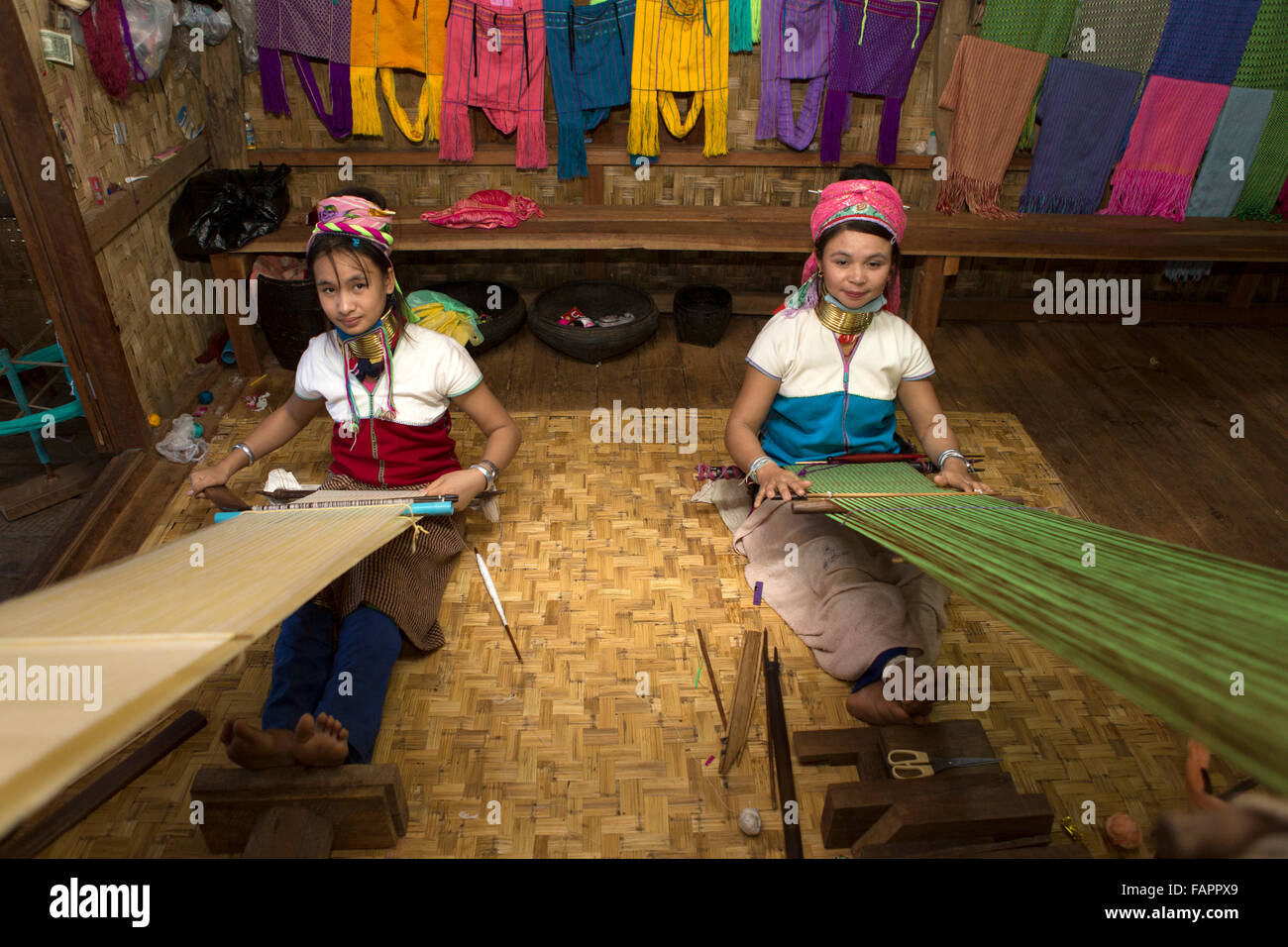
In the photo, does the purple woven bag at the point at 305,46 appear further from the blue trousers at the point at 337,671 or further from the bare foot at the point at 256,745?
the bare foot at the point at 256,745

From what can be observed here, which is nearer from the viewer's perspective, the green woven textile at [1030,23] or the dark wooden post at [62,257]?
the dark wooden post at [62,257]

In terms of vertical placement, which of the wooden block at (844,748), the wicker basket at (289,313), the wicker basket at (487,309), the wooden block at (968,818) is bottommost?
the wooden block at (844,748)

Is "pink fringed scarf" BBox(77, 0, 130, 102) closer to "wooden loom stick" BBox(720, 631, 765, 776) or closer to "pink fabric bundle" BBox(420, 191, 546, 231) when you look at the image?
"pink fabric bundle" BBox(420, 191, 546, 231)

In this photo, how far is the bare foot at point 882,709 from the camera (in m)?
1.80

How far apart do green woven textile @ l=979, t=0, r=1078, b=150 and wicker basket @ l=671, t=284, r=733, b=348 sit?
62.8 inches

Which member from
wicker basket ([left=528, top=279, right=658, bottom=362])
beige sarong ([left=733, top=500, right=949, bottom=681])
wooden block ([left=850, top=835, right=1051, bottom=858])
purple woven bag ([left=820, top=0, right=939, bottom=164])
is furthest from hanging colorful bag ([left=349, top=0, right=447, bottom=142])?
wooden block ([left=850, top=835, right=1051, bottom=858])

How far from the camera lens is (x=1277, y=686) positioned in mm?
841

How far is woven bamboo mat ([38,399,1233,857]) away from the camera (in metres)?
1.64

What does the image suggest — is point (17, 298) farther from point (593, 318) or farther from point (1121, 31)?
point (1121, 31)

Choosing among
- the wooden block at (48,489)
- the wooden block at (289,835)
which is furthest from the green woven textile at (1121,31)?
the wooden block at (48,489)

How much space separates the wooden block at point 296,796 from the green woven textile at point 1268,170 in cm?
427

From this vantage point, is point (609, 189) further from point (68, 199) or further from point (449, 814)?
point (449, 814)

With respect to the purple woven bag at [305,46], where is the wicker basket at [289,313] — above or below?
below

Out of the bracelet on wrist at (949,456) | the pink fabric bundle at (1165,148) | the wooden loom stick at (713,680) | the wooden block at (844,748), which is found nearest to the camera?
the wooden block at (844,748)
